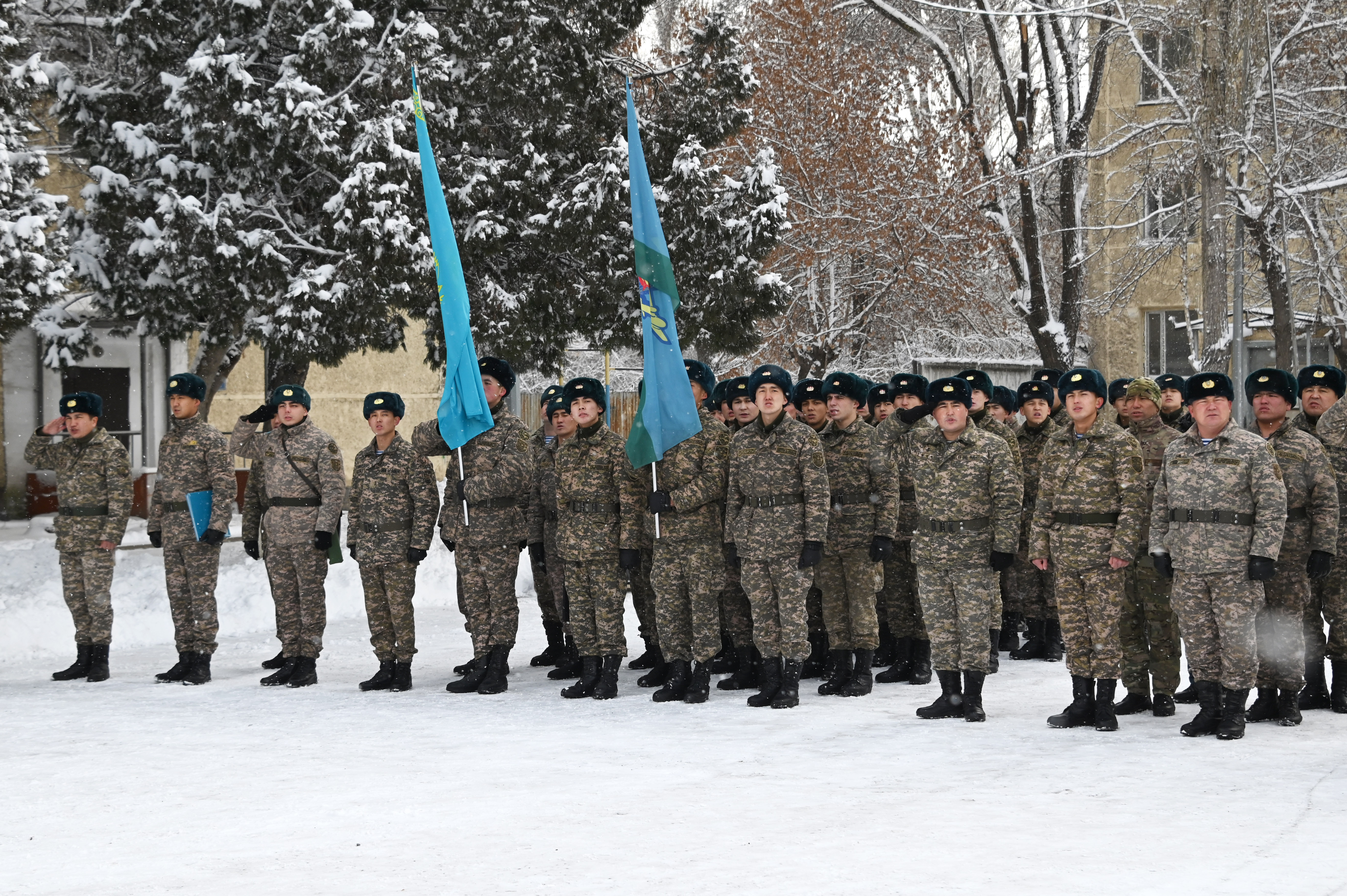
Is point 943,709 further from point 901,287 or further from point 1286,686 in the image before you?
point 901,287

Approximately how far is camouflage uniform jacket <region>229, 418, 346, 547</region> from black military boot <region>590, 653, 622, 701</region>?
2.21m

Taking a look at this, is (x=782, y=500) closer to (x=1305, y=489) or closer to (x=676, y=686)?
(x=676, y=686)

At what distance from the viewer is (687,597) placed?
9453 mm

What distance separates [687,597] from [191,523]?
383cm

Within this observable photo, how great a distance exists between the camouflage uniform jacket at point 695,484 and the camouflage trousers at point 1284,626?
11.2ft

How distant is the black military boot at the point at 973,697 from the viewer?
27.5ft

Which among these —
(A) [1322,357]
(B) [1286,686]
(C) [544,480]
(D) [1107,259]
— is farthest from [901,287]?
(B) [1286,686]

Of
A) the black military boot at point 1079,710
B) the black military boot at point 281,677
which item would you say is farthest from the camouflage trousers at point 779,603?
the black military boot at point 281,677

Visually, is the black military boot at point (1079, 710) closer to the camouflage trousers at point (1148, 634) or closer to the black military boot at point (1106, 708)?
the black military boot at point (1106, 708)

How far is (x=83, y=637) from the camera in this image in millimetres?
10414

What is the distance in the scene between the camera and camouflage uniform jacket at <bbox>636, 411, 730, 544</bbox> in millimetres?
9312

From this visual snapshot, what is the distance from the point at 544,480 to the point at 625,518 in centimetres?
107

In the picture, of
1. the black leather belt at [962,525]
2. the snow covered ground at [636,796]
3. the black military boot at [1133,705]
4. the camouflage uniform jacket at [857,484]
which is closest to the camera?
the snow covered ground at [636,796]

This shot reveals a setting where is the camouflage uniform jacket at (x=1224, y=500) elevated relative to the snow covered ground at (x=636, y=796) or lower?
elevated
